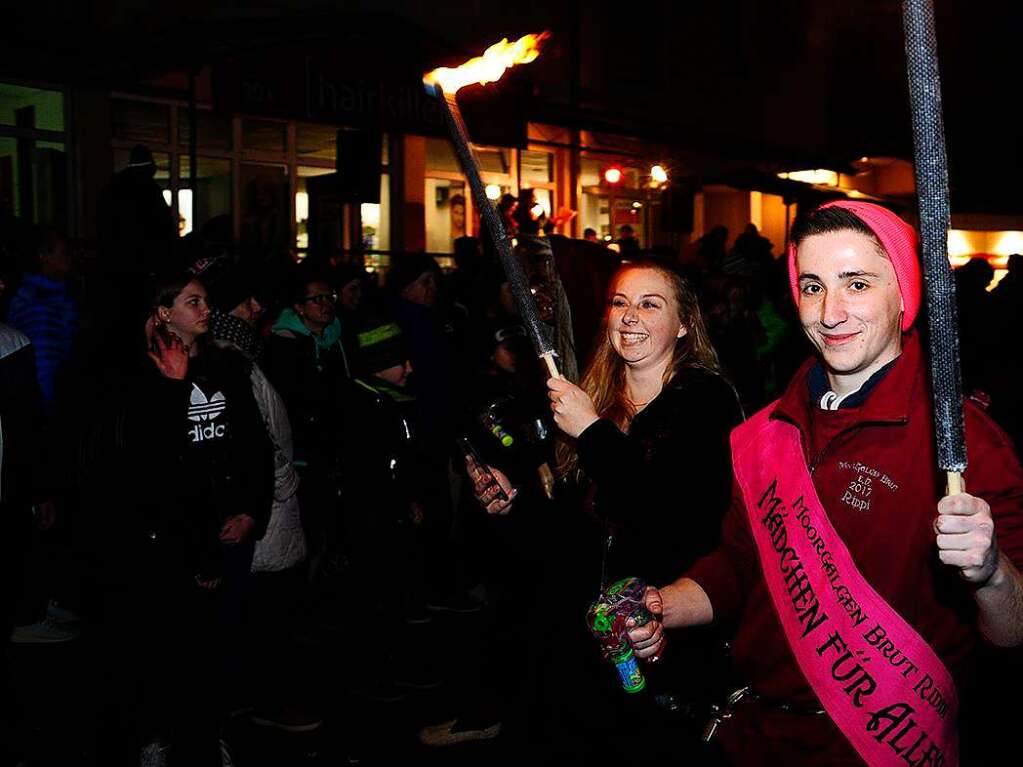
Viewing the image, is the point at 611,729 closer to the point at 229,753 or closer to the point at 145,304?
the point at 229,753

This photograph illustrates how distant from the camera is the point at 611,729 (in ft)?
10.6

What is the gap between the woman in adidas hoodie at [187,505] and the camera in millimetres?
4289

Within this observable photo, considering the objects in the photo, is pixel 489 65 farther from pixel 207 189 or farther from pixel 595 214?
pixel 595 214

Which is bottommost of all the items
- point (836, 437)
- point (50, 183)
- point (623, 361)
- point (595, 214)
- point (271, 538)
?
point (271, 538)

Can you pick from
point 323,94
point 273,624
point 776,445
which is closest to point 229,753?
point 273,624

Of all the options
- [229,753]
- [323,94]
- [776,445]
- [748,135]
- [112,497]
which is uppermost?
[748,135]

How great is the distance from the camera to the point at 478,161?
2.66 metres

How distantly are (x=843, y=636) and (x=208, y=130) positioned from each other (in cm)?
1332

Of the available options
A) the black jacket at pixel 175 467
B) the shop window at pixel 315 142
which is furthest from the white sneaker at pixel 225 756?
the shop window at pixel 315 142

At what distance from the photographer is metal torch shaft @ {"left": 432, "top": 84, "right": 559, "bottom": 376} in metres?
2.62

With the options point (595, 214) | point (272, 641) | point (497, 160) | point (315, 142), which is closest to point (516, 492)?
point (272, 641)

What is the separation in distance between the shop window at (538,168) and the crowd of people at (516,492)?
10331 millimetres

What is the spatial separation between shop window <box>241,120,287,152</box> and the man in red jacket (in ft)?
43.5

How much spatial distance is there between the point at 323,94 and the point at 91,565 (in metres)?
4.95
